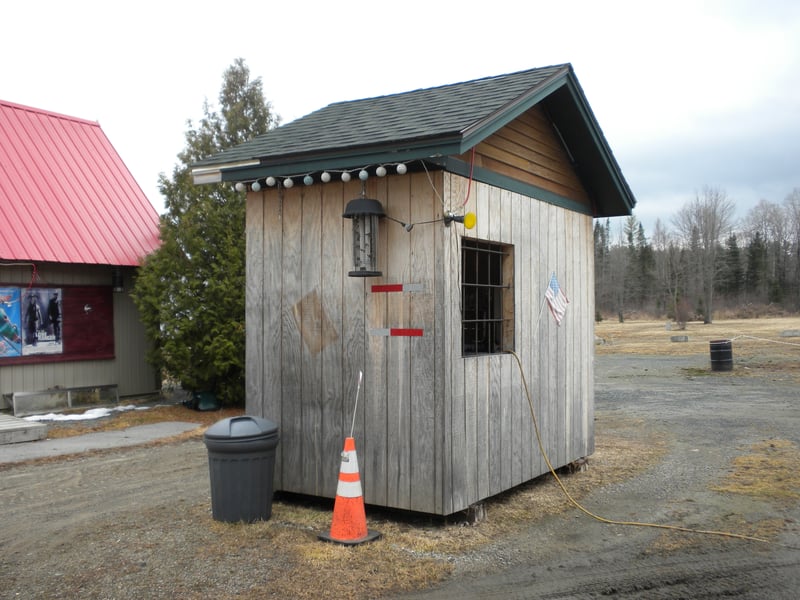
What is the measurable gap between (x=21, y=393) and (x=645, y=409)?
11.2 meters

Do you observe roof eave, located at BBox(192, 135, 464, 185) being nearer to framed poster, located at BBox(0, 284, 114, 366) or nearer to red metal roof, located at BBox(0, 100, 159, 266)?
red metal roof, located at BBox(0, 100, 159, 266)

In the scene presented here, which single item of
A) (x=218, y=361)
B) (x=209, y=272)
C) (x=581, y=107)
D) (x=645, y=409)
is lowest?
(x=645, y=409)

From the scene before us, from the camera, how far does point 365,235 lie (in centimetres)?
616

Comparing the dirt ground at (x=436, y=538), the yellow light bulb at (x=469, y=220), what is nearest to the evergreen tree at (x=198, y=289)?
the dirt ground at (x=436, y=538)

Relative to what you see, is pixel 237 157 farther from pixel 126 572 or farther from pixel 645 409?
pixel 645 409

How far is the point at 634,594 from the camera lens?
4.80m

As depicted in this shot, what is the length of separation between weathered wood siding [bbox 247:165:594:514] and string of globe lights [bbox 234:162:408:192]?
127 millimetres

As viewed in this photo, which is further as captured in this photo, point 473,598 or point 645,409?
point 645,409

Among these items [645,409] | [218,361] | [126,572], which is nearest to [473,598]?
[126,572]

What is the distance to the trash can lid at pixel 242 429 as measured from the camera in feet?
19.6

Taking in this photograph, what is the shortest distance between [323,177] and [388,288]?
1.10 m

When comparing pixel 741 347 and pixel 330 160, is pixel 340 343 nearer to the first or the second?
pixel 330 160

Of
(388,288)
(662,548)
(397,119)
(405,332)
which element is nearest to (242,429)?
(405,332)

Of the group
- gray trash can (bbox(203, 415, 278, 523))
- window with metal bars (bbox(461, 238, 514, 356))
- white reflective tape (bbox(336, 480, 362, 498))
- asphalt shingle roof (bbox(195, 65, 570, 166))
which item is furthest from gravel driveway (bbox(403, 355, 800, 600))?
asphalt shingle roof (bbox(195, 65, 570, 166))
